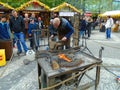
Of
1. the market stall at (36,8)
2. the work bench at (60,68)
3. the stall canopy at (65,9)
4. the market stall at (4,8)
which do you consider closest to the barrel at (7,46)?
the work bench at (60,68)

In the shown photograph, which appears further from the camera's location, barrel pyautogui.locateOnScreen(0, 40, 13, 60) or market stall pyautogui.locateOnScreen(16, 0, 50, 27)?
market stall pyautogui.locateOnScreen(16, 0, 50, 27)

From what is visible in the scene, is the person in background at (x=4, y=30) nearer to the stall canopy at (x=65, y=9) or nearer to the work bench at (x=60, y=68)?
the work bench at (x=60, y=68)

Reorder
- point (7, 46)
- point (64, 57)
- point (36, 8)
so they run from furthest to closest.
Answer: point (36, 8), point (7, 46), point (64, 57)

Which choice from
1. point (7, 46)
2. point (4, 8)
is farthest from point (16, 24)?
point (4, 8)

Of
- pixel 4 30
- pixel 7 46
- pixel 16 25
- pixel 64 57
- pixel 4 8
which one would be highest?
pixel 4 8

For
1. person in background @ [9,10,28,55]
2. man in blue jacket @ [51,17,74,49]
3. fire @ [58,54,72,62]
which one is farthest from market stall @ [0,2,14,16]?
fire @ [58,54,72,62]

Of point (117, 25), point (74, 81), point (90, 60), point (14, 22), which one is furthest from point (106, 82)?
point (117, 25)

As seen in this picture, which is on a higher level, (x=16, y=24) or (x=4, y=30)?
(x=16, y=24)

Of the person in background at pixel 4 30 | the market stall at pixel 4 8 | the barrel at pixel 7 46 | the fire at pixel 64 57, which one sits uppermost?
the market stall at pixel 4 8

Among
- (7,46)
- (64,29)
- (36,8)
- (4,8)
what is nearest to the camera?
(64,29)

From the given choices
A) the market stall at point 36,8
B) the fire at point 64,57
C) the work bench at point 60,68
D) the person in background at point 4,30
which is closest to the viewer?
the work bench at point 60,68

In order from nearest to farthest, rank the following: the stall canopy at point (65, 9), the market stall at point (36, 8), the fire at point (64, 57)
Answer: the fire at point (64, 57)
the market stall at point (36, 8)
the stall canopy at point (65, 9)

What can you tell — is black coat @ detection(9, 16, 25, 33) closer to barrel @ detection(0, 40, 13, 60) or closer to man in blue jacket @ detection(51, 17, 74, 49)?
barrel @ detection(0, 40, 13, 60)

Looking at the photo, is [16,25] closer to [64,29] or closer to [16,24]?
[16,24]
